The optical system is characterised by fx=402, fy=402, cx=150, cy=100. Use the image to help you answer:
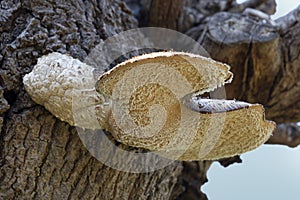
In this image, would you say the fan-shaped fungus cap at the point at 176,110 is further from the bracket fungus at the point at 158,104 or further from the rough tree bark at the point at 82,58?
the rough tree bark at the point at 82,58

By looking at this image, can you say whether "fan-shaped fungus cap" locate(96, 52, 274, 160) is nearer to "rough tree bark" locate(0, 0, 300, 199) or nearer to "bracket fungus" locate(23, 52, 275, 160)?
"bracket fungus" locate(23, 52, 275, 160)

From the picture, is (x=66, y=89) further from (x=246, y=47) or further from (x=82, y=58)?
(x=246, y=47)

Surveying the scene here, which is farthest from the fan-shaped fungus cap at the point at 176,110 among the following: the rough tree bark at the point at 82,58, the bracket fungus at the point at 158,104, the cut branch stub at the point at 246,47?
the cut branch stub at the point at 246,47

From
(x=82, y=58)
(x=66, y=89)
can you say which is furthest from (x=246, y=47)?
(x=66, y=89)

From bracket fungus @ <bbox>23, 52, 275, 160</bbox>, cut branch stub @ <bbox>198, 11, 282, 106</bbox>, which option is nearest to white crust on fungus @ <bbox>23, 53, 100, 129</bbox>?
bracket fungus @ <bbox>23, 52, 275, 160</bbox>

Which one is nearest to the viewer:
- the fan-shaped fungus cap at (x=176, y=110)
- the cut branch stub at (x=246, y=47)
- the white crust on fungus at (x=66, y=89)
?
the fan-shaped fungus cap at (x=176, y=110)

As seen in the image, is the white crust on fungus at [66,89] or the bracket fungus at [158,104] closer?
the bracket fungus at [158,104]
